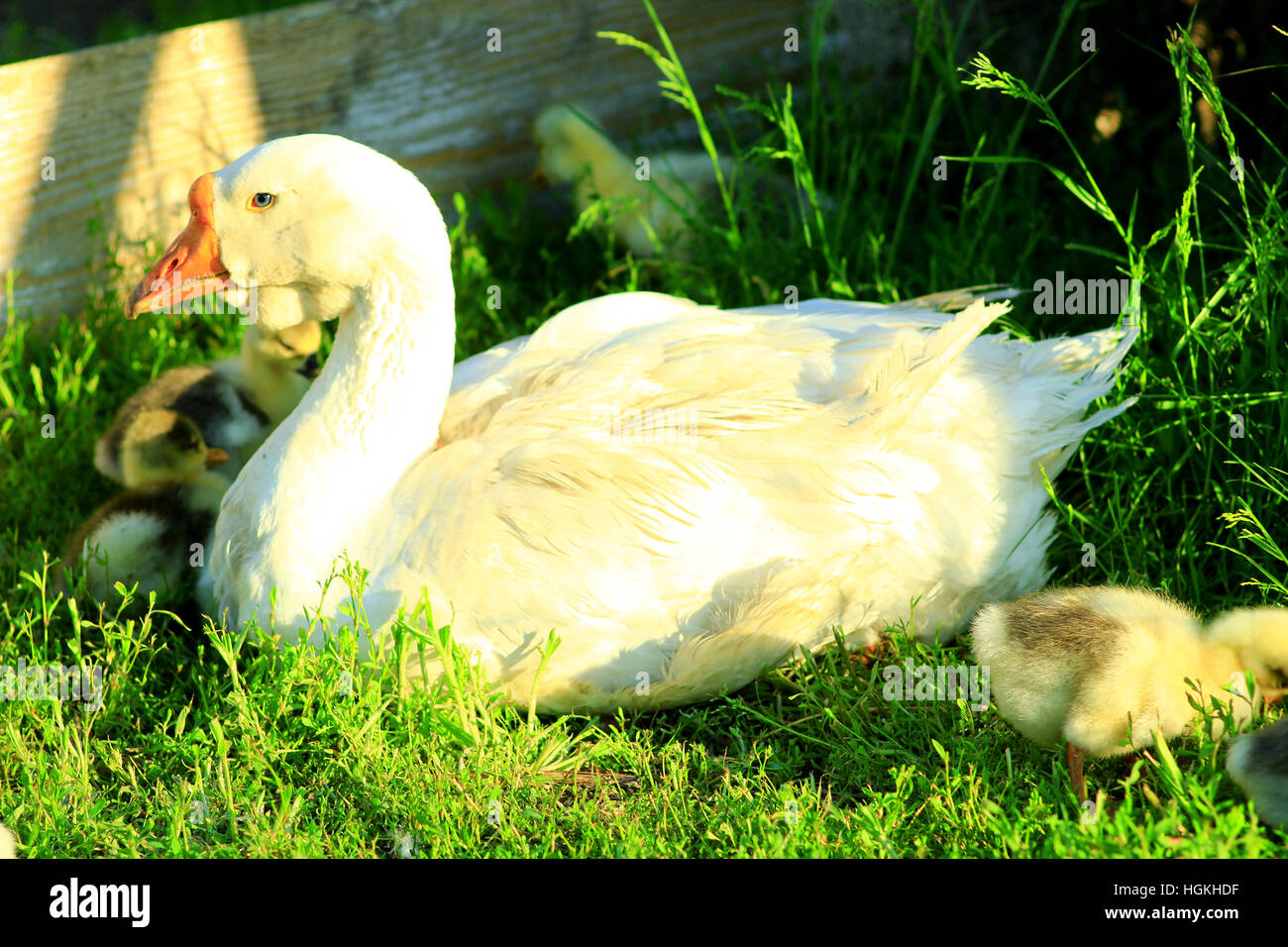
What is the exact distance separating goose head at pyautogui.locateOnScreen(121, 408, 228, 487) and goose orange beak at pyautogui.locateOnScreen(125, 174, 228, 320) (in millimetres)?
890

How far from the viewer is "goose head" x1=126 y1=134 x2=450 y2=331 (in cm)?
367

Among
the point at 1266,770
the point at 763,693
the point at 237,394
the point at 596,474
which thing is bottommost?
the point at 763,693

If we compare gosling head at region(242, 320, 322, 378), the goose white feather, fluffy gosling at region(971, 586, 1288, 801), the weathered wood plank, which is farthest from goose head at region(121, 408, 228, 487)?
the goose white feather

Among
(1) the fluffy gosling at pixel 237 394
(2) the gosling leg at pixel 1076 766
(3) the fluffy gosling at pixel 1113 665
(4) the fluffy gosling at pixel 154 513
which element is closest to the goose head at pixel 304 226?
(4) the fluffy gosling at pixel 154 513

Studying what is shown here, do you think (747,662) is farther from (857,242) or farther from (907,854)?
(857,242)

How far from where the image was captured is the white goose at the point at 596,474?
3592mm

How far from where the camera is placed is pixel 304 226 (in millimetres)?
3678

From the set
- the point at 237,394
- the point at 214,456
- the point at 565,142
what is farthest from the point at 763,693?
the point at 565,142

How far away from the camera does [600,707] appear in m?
3.77

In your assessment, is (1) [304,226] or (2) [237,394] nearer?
(1) [304,226]

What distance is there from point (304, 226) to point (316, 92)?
246 centimetres

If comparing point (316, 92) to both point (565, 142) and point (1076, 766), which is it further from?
point (1076, 766)

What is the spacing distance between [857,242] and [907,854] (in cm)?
296

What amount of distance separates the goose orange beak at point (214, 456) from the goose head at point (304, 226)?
107 centimetres
